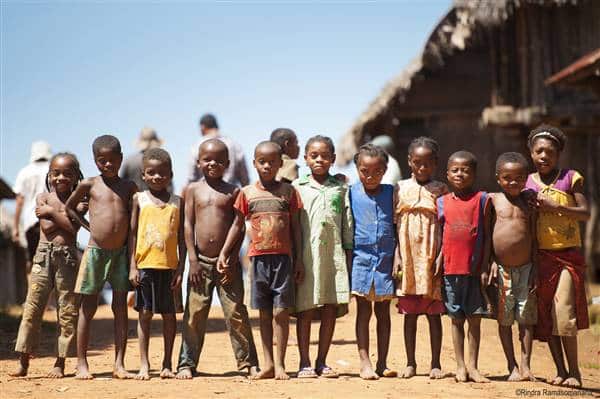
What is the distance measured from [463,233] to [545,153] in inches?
32.9

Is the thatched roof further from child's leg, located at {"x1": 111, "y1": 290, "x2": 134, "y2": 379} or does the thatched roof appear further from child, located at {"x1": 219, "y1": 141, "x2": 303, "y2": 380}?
child's leg, located at {"x1": 111, "y1": 290, "x2": 134, "y2": 379}

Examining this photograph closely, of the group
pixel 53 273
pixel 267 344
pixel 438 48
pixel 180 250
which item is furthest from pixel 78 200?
pixel 438 48

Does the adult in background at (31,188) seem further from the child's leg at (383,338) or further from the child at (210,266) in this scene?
the child's leg at (383,338)

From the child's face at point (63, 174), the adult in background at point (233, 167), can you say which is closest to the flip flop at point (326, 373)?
the child's face at point (63, 174)

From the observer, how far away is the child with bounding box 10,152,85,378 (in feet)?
21.9

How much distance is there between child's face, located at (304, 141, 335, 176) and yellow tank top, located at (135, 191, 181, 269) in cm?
101

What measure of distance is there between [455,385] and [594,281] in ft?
39.9

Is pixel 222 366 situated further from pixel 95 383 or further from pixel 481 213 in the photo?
pixel 481 213

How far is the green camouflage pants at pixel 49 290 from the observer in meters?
6.67

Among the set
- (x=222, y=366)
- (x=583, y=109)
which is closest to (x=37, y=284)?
(x=222, y=366)

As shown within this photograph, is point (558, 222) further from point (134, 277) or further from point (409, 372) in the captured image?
point (134, 277)

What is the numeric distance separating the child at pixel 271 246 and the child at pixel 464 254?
3.43 feet

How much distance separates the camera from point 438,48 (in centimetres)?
1577

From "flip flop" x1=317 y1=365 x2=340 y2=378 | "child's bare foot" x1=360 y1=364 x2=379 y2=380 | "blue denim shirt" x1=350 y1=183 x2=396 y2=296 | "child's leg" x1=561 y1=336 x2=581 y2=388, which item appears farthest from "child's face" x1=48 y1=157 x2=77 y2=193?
"child's leg" x1=561 y1=336 x2=581 y2=388
